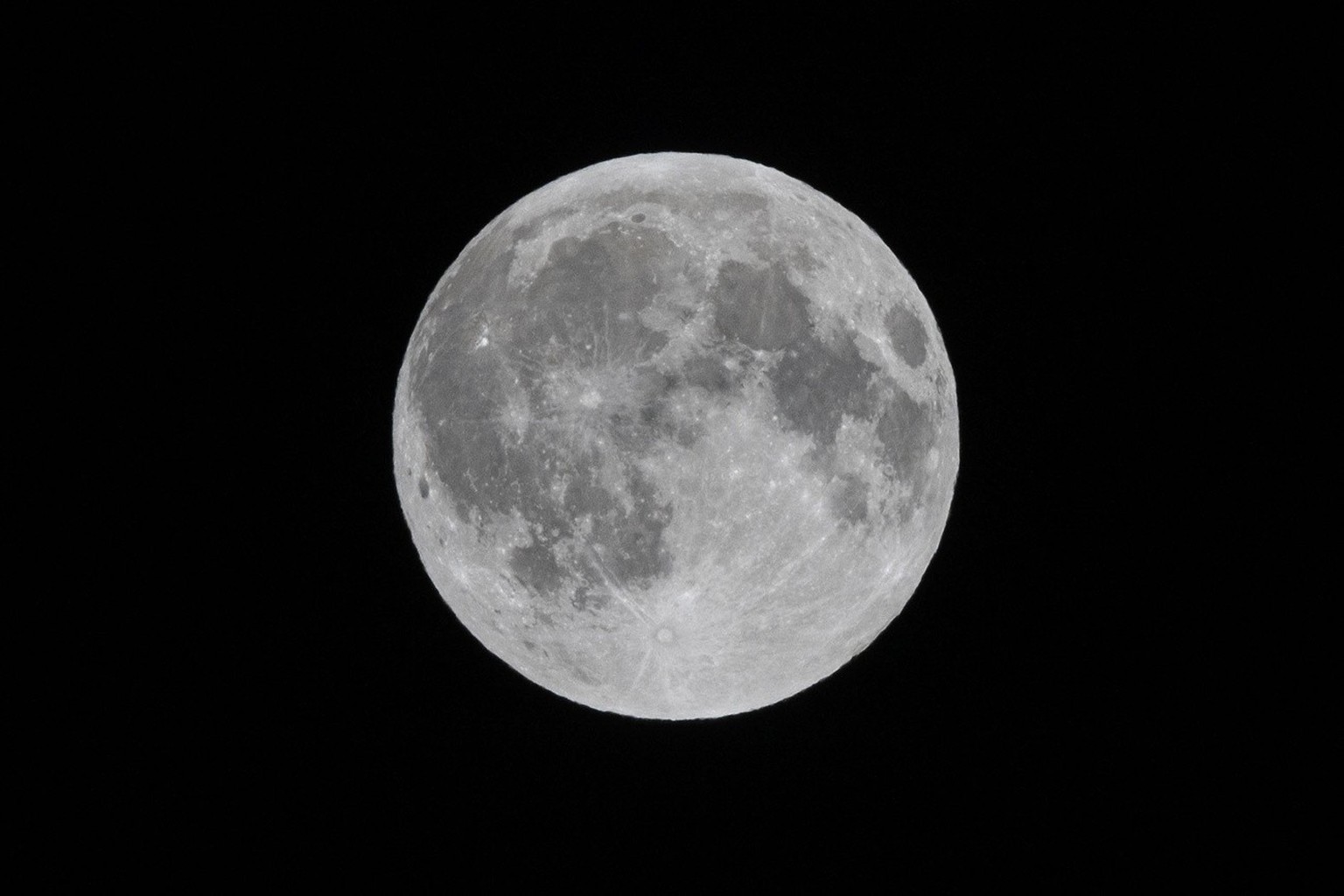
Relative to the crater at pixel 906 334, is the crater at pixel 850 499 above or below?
below

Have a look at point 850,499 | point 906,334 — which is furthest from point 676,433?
point 906,334

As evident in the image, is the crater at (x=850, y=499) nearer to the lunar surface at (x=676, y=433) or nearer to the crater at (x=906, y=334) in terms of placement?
the lunar surface at (x=676, y=433)

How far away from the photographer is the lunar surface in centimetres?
439

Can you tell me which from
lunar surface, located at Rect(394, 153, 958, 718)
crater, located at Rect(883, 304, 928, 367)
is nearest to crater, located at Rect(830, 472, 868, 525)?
lunar surface, located at Rect(394, 153, 958, 718)

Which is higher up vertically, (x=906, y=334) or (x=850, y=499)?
(x=906, y=334)

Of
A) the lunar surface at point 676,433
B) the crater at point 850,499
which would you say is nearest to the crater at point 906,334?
the lunar surface at point 676,433

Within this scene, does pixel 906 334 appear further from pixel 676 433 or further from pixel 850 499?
pixel 676 433

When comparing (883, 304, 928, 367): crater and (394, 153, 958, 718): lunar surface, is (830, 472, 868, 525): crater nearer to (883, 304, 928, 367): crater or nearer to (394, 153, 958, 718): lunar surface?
(394, 153, 958, 718): lunar surface

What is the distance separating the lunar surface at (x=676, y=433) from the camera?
14.4 feet

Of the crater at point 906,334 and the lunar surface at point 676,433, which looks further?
the crater at point 906,334

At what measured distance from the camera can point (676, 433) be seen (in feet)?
14.3

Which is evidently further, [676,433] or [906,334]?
[906,334]

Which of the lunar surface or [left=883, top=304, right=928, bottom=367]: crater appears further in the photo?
[left=883, top=304, right=928, bottom=367]: crater

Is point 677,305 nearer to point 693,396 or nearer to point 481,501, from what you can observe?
point 693,396
